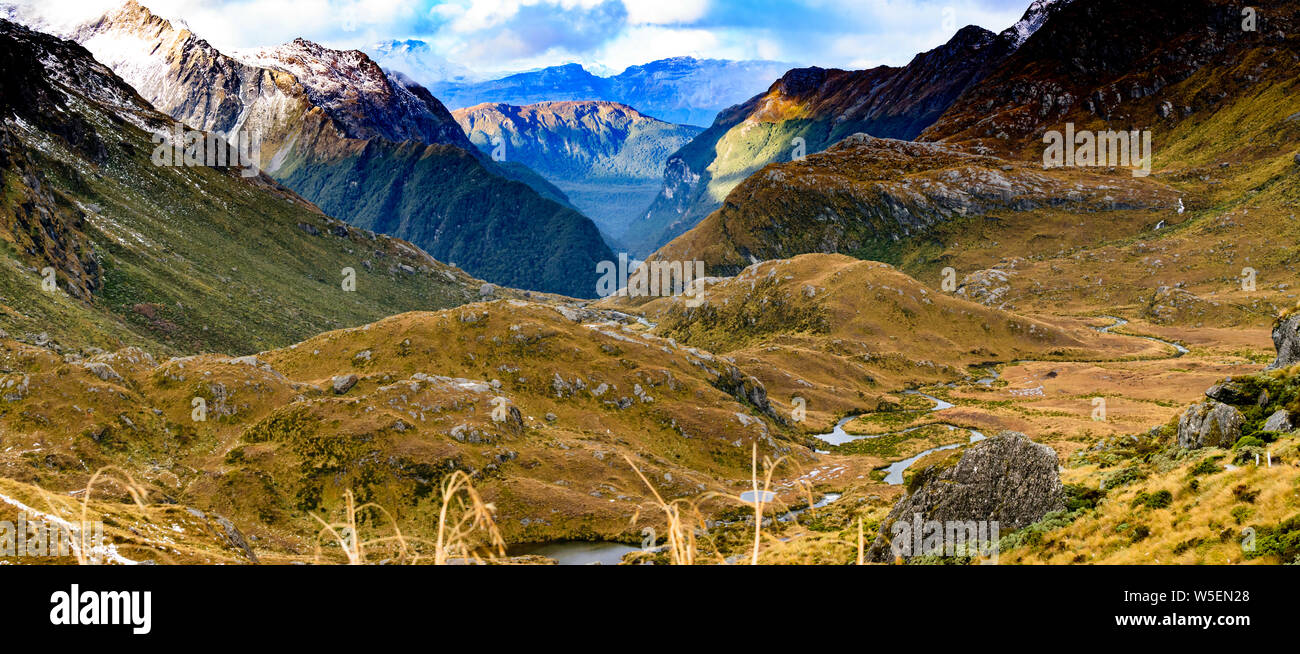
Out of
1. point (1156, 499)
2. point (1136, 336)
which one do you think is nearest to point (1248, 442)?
→ point (1156, 499)

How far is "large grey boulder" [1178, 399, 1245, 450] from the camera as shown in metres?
30.1

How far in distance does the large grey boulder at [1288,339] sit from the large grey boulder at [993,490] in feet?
101

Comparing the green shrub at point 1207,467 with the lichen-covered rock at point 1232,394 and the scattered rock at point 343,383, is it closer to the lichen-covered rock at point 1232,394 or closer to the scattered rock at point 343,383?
the lichen-covered rock at point 1232,394

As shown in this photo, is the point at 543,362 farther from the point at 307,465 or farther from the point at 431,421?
the point at 307,465

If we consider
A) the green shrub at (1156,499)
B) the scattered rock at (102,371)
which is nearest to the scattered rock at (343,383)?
the scattered rock at (102,371)

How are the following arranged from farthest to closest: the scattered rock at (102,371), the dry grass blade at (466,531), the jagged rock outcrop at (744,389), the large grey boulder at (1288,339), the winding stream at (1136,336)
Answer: the winding stream at (1136,336), the jagged rock outcrop at (744,389), the scattered rock at (102,371), the large grey boulder at (1288,339), the dry grass blade at (466,531)

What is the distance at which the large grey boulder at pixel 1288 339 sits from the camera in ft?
151

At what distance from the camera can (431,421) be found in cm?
8031

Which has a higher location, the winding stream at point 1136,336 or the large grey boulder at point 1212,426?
the winding stream at point 1136,336

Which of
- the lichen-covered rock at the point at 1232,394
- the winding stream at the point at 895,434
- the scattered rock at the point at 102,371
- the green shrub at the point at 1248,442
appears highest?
the scattered rock at the point at 102,371

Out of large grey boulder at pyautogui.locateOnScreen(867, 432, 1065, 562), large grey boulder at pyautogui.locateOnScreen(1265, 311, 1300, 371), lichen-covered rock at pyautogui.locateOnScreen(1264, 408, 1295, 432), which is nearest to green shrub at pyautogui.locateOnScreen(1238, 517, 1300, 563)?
large grey boulder at pyautogui.locateOnScreen(867, 432, 1065, 562)

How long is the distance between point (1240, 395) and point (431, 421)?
237 feet

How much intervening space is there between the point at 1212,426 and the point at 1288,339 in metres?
25.5
